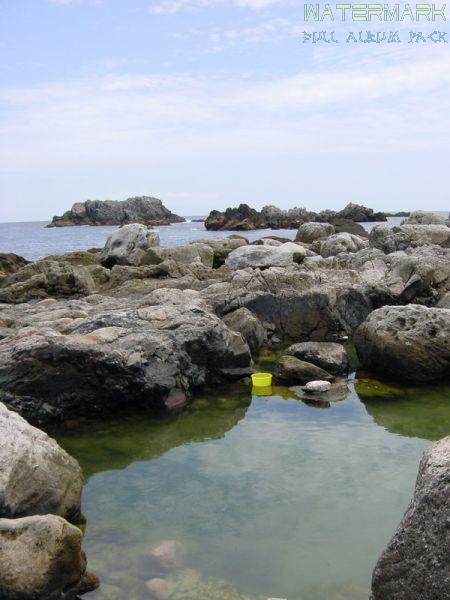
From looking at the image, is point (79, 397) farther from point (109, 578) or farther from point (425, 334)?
point (425, 334)

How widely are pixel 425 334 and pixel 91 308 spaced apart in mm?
6009

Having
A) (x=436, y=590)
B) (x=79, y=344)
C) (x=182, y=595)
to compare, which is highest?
(x=79, y=344)

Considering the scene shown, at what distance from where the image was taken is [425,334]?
9.76 metres

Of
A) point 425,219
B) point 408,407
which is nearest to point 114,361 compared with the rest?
point 408,407

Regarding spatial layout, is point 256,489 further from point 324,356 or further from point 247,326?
point 247,326

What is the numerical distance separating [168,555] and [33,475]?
1347 millimetres

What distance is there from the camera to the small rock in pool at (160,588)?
176 inches

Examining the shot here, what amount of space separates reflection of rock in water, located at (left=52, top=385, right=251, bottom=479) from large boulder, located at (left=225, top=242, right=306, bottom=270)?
11.1 metres

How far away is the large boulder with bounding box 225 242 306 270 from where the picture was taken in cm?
1980

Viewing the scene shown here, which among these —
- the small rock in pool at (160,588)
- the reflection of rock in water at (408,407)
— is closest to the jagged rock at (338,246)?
the reflection of rock in water at (408,407)

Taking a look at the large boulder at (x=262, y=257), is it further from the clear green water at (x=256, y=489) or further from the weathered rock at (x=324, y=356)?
the clear green water at (x=256, y=489)

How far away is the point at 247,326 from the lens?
1162cm

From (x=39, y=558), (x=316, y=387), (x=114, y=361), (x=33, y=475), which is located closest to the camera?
(x=39, y=558)

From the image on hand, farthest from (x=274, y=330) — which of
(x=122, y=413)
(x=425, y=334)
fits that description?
(x=122, y=413)
